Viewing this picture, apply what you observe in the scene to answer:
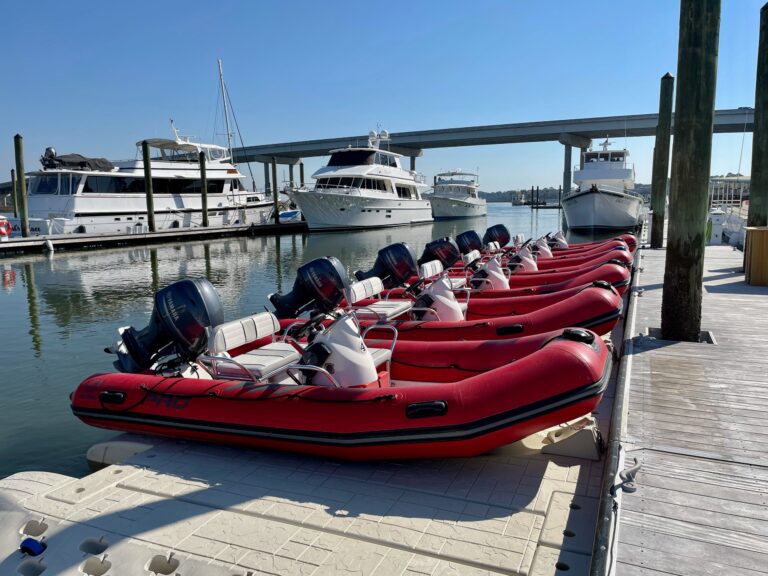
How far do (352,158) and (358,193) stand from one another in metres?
2.80

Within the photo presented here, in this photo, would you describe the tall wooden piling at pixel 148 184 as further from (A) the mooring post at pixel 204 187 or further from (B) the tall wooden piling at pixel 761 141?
(B) the tall wooden piling at pixel 761 141

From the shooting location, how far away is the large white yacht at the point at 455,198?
47.8 m

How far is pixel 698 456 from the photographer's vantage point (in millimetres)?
3119

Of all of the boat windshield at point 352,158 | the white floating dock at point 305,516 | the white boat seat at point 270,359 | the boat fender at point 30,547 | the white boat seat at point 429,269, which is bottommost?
the white floating dock at point 305,516

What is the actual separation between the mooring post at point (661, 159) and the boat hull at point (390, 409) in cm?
1166

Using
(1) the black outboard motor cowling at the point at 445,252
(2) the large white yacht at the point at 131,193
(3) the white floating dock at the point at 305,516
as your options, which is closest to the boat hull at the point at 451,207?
(2) the large white yacht at the point at 131,193

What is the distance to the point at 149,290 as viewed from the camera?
46.4 ft

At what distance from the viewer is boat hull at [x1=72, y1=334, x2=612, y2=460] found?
11.7ft

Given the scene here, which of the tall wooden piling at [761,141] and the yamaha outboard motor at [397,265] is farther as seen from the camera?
the tall wooden piling at [761,141]

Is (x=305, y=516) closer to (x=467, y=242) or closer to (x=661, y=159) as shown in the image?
(x=467, y=242)

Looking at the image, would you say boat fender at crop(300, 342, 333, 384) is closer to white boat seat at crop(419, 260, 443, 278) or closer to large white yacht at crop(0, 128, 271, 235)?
white boat seat at crop(419, 260, 443, 278)

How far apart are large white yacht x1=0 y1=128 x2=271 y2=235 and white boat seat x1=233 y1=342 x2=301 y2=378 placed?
2329 centimetres

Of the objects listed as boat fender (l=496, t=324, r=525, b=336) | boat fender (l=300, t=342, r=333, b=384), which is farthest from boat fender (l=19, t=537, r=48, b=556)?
boat fender (l=496, t=324, r=525, b=336)

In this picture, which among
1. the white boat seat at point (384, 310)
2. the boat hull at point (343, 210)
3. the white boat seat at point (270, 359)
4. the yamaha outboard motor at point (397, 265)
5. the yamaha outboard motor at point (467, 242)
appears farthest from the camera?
the boat hull at point (343, 210)
